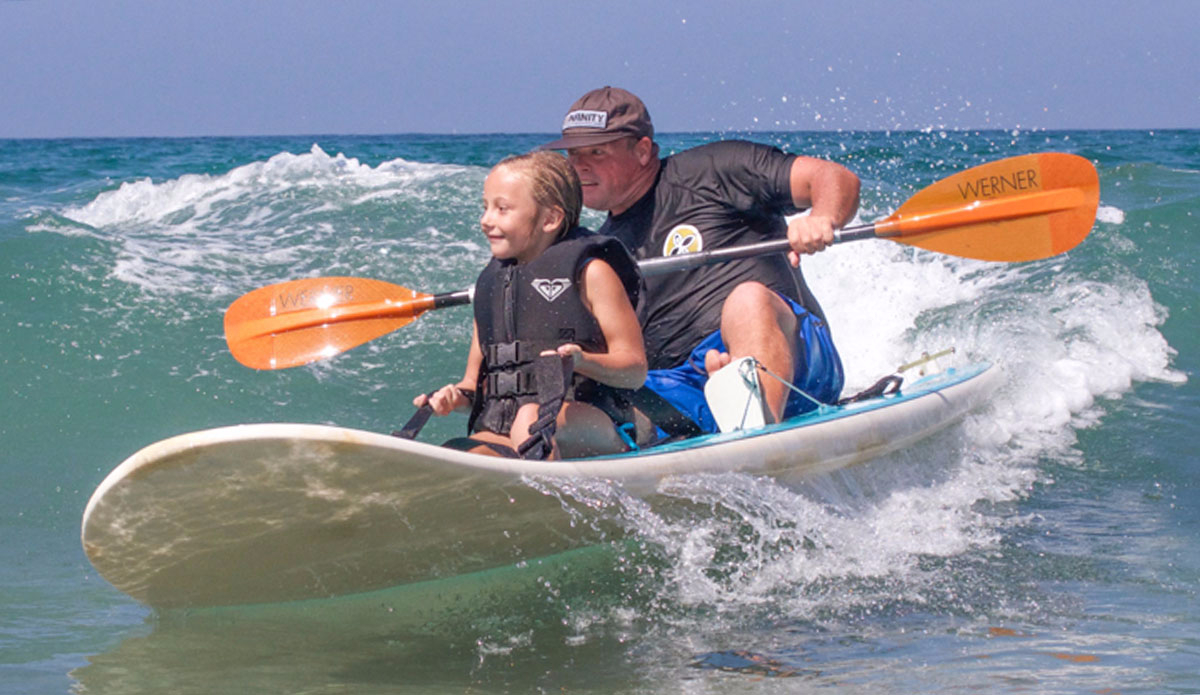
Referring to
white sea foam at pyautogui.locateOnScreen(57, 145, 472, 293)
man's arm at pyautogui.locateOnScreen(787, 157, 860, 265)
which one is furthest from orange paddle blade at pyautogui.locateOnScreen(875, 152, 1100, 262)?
white sea foam at pyautogui.locateOnScreen(57, 145, 472, 293)

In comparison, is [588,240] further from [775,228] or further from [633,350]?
[775,228]

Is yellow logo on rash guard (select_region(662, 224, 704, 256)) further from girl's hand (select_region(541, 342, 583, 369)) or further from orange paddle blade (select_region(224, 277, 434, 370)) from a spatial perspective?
girl's hand (select_region(541, 342, 583, 369))

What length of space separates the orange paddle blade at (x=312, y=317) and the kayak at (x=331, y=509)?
40.0 inches

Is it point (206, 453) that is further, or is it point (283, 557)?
point (283, 557)

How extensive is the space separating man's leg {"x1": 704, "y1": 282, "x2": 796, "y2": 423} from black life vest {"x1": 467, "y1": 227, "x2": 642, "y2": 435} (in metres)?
0.62

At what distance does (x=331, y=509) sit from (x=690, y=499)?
0.99 meters

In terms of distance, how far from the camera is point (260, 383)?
5.94 metres

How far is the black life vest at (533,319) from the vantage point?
298cm

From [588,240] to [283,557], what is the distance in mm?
1081

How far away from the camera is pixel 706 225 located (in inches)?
158

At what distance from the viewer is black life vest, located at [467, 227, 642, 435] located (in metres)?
2.98

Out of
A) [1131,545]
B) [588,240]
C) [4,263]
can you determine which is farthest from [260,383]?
[1131,545]

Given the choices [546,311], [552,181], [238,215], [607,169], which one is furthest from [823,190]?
[238,215]

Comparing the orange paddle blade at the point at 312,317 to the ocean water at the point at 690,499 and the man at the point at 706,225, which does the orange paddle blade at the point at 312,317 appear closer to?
the man at the point at 706,225
